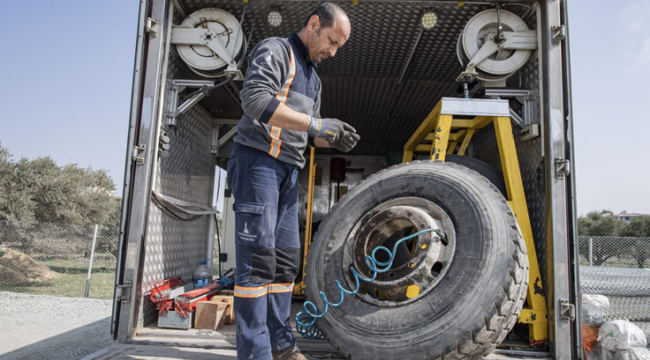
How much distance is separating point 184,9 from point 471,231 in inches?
110

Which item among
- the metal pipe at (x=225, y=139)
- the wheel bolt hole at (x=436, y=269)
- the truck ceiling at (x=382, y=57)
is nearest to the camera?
the wheel bolt hole at (x=436, y=269)

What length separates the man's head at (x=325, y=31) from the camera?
195cm

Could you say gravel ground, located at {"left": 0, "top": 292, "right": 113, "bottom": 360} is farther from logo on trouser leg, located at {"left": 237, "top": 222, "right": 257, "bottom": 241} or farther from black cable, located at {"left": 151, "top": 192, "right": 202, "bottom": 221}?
logo on trouser leg, located at {"left": 237, "top": 222, "right": 257, "bottom": 241}

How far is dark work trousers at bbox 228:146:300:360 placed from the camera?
70.0 inches

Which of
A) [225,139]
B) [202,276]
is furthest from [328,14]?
[202,276]

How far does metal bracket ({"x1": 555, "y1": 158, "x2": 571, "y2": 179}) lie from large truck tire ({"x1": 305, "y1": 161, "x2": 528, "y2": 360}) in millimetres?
556

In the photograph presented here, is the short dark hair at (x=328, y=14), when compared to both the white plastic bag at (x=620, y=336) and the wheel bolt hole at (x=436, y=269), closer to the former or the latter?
the wheel bolt hole at (x=436, y=269)

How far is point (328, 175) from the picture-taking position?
234 inches

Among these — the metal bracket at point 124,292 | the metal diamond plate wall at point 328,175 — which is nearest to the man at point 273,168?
the metal bracket at point 124,292

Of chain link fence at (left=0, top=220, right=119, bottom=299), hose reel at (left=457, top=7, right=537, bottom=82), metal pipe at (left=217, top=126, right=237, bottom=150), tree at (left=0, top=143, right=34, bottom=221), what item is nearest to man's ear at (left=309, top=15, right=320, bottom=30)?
hose reel at (left=457, top=7, right=537, bottom=82)

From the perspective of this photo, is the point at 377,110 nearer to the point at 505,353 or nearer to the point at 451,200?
the point at 451,200

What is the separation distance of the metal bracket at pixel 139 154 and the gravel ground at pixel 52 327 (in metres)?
1.53

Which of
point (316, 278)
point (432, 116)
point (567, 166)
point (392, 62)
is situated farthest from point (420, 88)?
point (316, 278)

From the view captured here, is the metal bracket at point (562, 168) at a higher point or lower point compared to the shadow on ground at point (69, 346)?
higher
